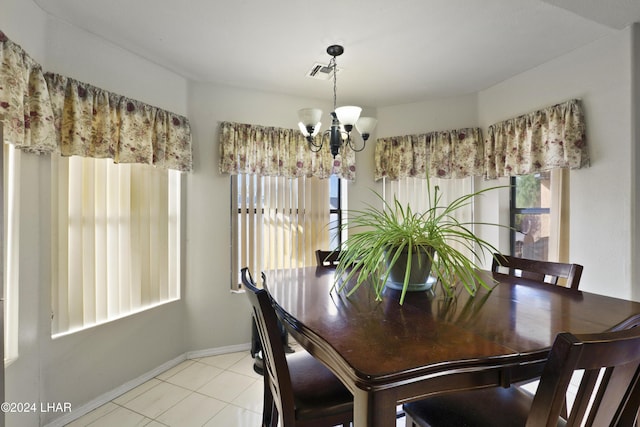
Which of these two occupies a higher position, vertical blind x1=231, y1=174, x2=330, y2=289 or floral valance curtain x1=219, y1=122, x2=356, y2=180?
floral valance curtain x1=219, y1=122, x2=356, y2=180

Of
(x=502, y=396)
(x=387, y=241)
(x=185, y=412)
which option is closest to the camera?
(x=502, y=396)

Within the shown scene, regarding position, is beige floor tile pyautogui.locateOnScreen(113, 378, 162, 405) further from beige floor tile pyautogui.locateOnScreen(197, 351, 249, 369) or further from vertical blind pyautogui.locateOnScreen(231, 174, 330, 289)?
vertical blind pyautogui.locateOnScreen(231, 174, 330, 289)

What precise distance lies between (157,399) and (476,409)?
210cm

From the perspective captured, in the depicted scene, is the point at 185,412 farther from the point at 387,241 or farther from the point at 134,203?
the point at 387,241

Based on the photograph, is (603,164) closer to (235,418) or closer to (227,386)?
(235,418)

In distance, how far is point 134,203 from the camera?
2.39 m

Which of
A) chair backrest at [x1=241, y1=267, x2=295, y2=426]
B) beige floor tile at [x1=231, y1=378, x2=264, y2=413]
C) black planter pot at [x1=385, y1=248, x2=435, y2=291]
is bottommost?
beige floor tile at [x1=231, y1=378, x2=264, y2=413]

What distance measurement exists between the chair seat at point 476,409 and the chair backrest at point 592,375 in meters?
0.30

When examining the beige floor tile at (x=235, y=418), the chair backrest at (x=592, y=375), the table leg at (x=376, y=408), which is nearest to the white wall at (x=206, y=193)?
the beige floor tile at (x=235, y=418)

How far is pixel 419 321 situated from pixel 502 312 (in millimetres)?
343

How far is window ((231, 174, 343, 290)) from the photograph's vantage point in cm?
297

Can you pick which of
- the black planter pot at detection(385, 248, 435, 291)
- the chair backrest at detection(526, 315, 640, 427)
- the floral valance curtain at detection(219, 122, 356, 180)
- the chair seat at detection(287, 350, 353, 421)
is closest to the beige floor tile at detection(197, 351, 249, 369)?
the chair seat at detection(287, 350, 353, 421)

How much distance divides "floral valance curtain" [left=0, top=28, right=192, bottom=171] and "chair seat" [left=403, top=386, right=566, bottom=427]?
2195 millimetres

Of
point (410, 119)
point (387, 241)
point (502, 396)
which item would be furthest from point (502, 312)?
point (410, 119)
